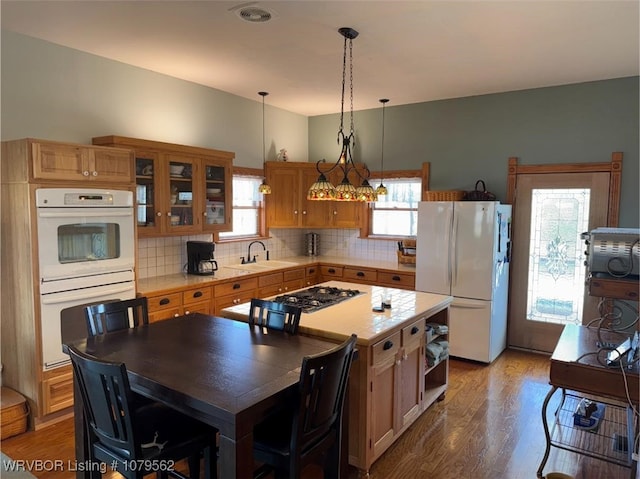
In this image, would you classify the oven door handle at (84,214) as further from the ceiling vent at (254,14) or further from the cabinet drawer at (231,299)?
the ceiling vent at (254,14)

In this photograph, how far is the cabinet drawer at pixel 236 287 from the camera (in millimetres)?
4230

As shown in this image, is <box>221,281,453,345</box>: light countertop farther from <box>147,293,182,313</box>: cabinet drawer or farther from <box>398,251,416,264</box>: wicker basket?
<box>398,251,416,264</box>: wicker basket

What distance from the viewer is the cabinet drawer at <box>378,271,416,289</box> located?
490cm

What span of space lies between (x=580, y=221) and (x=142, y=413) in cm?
433

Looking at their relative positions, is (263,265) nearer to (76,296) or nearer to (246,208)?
(246,208)

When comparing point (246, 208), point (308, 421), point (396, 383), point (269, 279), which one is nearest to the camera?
point (308, 421)

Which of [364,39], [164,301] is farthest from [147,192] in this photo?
[364,39]

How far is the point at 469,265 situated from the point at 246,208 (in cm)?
268

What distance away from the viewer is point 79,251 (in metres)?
3.24

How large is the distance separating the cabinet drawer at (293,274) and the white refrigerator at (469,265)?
1375mm

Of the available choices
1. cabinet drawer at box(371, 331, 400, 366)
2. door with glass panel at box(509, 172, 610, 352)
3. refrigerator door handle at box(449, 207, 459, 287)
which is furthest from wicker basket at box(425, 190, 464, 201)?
cabinet drawer at box(371, 331, 400, 366)

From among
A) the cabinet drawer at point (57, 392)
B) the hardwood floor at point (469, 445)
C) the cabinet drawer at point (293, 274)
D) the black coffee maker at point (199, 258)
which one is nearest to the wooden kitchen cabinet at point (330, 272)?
the cabinet drawer at point (293, 274)

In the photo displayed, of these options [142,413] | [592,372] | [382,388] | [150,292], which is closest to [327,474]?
[382,388]

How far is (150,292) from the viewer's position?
142 inches
